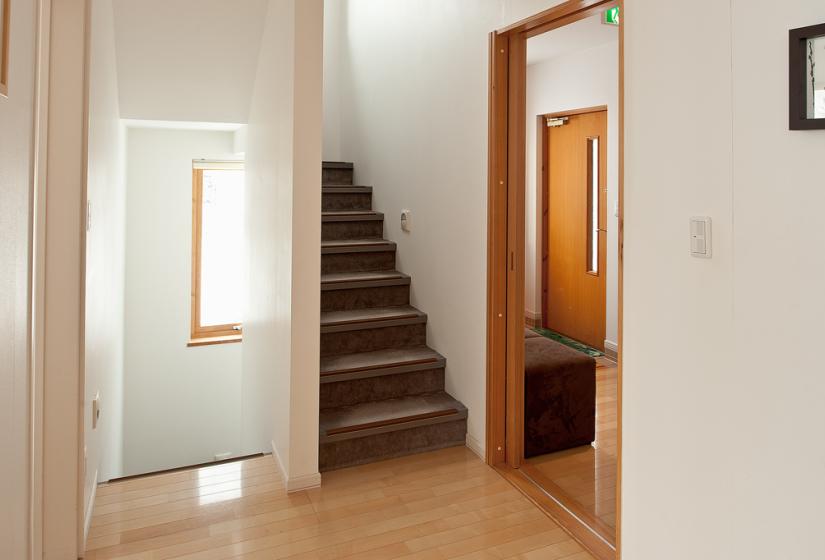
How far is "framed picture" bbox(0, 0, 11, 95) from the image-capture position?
1259 mm

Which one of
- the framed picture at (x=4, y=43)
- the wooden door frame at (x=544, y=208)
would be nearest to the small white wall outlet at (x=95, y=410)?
the framed picture at (x=4, y=43)

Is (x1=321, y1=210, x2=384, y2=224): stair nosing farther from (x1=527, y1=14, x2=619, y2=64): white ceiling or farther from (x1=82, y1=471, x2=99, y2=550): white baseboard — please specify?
(x1=82, y1=471, x2=99, y2=550): white baseboard

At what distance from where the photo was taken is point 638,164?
2.01m

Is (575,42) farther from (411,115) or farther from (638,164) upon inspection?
(638,164)

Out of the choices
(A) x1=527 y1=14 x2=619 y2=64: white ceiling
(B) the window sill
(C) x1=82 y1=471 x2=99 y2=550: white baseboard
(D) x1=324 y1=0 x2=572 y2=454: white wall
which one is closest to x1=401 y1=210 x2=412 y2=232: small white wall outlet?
(D) x1=324 y1=0 x2=572 y2=454: white wall

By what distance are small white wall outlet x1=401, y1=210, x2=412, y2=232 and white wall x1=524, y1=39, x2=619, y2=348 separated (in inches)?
45.0

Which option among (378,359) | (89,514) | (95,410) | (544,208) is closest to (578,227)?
(544,208)

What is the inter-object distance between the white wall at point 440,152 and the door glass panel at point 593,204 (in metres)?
2.09

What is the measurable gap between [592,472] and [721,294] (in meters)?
1.71

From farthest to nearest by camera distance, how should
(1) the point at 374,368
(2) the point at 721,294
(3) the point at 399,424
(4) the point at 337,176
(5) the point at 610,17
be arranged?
1. (4) the point at 337,176
2. (5) the point at 610,17
3. (1) the point at 374,368
4. (3) the point at 399,424
5. (2) the point at 721,294

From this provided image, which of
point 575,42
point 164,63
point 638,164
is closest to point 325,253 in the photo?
point 164,63

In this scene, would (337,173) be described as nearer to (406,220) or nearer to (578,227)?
(406,220)

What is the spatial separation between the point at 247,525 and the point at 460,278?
1.71 m

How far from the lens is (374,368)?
343 centimetres
